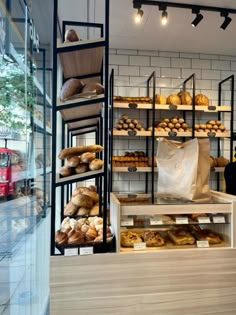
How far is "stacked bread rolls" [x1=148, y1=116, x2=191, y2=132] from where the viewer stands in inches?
126

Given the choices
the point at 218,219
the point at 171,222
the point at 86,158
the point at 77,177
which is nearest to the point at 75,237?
the point at 77,177

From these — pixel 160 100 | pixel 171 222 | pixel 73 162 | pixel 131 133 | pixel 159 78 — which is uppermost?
pixel 159 78

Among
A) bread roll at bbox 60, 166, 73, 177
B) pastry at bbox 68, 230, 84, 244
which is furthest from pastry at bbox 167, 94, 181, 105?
pastry at bbox 68, 230, 84, 244

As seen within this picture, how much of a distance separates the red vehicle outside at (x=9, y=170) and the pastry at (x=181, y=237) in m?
1.05

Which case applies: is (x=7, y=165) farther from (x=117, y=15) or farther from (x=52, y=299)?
(x=117, y=15)

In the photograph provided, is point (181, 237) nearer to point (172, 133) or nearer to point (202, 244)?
point (202, 244)

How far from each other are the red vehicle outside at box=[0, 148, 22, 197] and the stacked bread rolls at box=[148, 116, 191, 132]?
5.77 ft

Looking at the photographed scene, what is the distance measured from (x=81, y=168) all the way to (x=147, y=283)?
0.74 metres

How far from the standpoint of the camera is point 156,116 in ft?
11.7

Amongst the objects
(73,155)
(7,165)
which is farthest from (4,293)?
(73,155)

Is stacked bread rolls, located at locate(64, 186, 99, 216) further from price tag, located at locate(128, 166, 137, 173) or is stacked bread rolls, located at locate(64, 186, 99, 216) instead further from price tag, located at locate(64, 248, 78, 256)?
price tag, located at locate(128, 166, 137, 173)

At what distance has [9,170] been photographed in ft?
5.32

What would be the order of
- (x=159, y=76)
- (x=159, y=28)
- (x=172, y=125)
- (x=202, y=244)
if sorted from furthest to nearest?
1. (x=159, y=76)
2. (x=172, y=125)
3. (x=159, y=28)
4. (x=202, y=244)

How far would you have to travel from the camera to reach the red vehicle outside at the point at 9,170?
151 centimetres
